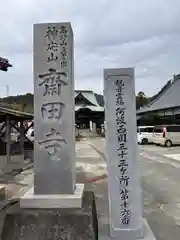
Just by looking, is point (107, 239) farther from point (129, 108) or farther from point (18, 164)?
point (18, 164)

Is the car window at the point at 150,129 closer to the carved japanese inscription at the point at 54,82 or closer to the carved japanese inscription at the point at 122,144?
the carved japanese inscription at the point at 122,144

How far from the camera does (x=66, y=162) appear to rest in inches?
180

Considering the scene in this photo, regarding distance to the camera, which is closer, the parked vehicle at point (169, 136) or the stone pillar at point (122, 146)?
the stone pillar at point (122, 146)

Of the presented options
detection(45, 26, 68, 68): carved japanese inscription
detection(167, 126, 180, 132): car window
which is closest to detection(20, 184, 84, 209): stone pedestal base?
detection(45, 26, 68, 68): carved japanese inscription

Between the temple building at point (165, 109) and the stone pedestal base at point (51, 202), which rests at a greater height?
the temple building at point (165, 109)

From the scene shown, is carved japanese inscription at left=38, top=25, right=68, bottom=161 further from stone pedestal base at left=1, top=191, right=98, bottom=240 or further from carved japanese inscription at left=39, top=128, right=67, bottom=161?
stone pedestal base at left=1, top=191, right=98, bottom=240

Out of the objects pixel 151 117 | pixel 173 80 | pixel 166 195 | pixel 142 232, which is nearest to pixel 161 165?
pixel 166 195

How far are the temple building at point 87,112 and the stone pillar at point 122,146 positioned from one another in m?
48.4

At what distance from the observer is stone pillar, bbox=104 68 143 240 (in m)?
4.96

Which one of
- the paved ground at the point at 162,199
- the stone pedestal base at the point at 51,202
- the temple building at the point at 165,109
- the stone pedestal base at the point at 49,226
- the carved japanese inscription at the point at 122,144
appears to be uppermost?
the temple building at the point at 165,109

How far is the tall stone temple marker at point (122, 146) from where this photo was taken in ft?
16.3

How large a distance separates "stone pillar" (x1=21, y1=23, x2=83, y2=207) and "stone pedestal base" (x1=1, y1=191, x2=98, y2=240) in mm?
424

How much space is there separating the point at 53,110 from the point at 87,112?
5033 centimetres

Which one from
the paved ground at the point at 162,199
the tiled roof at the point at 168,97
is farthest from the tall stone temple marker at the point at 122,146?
the tiled roof at the point at 168,97
